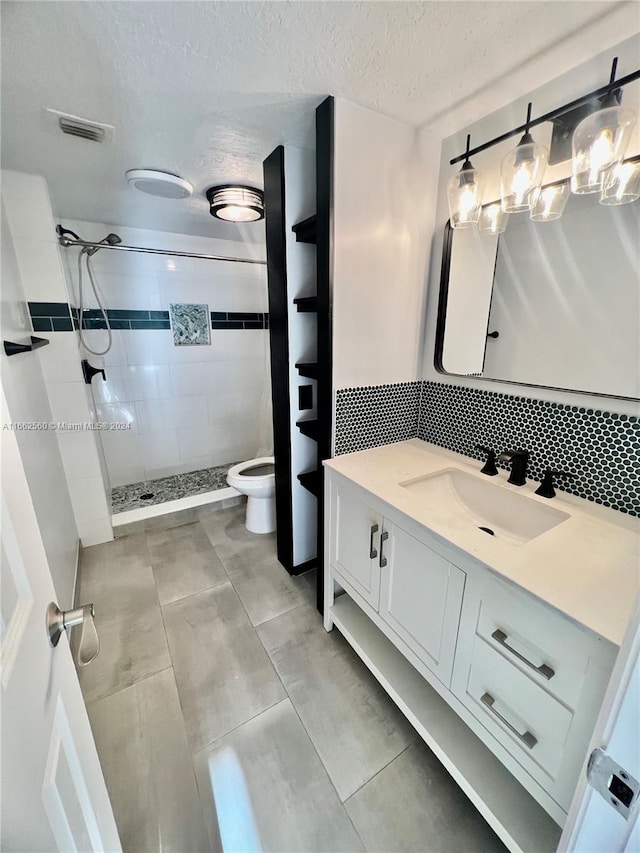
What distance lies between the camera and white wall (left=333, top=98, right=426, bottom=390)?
1301 millimetres

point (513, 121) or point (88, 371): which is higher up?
point (513, 121)

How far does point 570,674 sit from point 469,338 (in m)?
1.22

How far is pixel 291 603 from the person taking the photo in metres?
1.82

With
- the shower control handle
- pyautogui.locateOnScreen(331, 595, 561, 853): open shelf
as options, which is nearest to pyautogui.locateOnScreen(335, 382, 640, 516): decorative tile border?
pyautogui.locateOnScreen(331, 595, 561, 853): open shelf

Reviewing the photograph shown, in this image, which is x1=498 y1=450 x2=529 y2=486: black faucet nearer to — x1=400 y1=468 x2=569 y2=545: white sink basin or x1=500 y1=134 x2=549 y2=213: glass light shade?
x1=400 y1=468 x2=569 y2=545: white sink basin

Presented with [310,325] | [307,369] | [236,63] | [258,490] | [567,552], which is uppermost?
[236,63]

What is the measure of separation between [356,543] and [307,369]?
2.76 feet

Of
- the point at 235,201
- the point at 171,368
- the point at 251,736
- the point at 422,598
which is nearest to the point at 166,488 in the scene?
the point at 171,368

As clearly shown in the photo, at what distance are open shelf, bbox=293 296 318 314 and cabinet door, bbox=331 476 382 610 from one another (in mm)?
840

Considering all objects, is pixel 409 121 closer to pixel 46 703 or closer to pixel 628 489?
pixel 628 489

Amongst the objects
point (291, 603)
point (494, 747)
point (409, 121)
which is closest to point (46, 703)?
point (494, 747)

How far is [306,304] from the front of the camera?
1.63 m

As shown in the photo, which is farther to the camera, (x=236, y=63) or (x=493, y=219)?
(x=493, y=219)

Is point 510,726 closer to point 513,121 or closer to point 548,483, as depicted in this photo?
point 548,483
